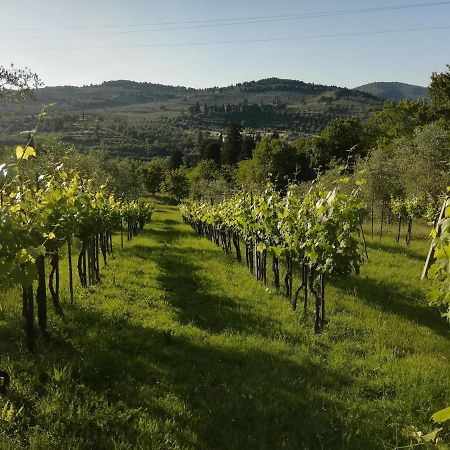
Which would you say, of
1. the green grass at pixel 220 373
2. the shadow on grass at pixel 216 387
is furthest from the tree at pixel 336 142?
the shadow on grass at pixel 216 387

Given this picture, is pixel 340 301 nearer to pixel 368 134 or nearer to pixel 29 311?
pixel 29 311

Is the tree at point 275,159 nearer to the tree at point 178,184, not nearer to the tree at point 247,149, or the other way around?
the tree at point 178,184

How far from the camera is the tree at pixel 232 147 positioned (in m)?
101

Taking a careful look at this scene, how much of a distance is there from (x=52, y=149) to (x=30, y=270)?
95.3ft

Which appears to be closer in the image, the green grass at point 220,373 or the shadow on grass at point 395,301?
the green grass at point 220,373

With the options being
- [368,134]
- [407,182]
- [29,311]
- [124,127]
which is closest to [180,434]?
[29,311]

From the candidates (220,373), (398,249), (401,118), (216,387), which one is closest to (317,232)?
(220,373)

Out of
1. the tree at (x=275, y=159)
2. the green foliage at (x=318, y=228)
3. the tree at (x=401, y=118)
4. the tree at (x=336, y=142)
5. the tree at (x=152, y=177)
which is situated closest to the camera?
the green foliage at (x=318, y=228)

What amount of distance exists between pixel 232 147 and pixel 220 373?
318ft

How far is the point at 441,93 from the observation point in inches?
1838

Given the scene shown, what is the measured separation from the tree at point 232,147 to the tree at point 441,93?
5481 cm

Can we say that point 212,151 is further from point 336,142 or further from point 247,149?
point 336,142

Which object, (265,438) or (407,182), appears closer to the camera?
(265,438)

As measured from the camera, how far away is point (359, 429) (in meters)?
5.71
